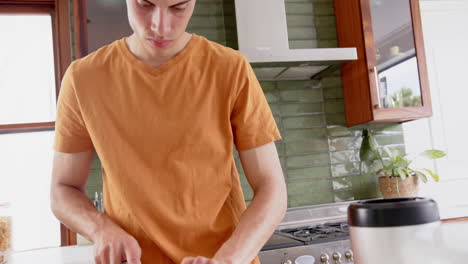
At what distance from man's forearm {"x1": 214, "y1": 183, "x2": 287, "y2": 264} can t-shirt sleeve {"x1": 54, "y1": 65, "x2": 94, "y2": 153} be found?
396mm

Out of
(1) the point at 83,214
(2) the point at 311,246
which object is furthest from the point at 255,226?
(2) the point at 311,246

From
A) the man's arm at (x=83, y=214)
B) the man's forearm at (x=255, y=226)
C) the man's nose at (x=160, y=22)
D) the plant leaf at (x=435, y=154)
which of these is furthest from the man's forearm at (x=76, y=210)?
the plant leaf at (x=435, y=154)

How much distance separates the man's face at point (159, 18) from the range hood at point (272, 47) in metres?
1.47

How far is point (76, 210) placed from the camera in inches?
34.4

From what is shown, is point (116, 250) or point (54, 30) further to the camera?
point (54, 30)

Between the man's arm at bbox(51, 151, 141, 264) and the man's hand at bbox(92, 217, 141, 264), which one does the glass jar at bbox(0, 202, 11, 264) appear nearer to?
the man's arm at bbox(51, 151, 141, 264)

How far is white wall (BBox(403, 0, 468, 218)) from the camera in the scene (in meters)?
3.02

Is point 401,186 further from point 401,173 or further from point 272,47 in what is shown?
point 272,47

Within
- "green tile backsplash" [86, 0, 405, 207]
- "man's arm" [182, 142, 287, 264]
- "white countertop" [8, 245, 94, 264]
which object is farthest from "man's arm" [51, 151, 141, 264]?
"green tile backsplash" [86, 0, 405, 207]

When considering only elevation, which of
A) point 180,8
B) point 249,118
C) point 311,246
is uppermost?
point 180,8

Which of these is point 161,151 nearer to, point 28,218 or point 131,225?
point 131,225

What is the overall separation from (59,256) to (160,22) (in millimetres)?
1493

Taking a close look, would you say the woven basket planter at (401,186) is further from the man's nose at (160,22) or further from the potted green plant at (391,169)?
the man's nose at (160,22)

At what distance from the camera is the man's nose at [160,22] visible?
0.79 m
